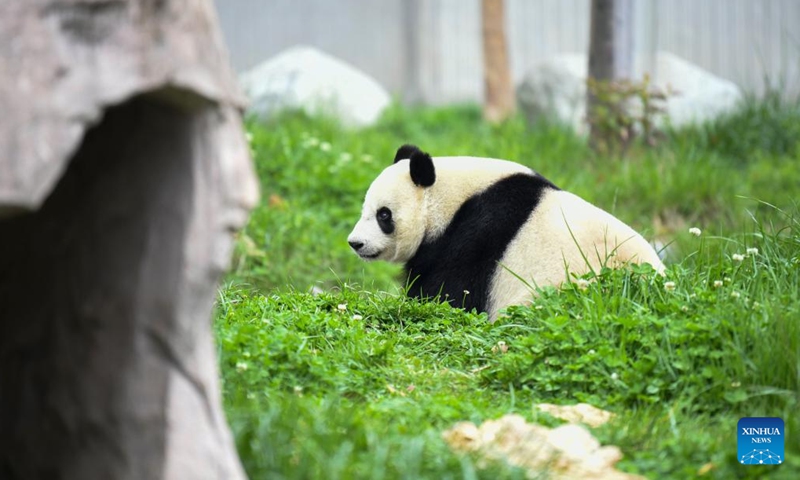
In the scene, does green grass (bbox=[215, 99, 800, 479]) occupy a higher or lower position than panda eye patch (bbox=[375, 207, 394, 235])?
lower

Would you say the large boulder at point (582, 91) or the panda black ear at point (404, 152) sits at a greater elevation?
the panda black ear at point (404, 152)

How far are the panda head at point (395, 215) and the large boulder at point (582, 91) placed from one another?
521 centimetres

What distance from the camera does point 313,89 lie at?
10.7 m

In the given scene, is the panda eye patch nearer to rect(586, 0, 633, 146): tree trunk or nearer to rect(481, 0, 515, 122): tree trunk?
rect(586, 0, 633, 146): tree trunk

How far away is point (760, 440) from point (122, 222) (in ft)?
6.73

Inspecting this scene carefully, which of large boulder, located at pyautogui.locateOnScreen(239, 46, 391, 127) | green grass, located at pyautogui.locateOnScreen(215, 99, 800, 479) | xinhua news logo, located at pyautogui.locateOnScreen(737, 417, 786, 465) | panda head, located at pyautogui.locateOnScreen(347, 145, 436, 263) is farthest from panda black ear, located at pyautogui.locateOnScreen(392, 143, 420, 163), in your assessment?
large boulder, located at pyautogui.locateOnScreen(239, 46, 391, 127)

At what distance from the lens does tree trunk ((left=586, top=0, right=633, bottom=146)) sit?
828 cm

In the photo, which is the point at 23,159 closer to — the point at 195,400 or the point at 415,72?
the point at 195,400

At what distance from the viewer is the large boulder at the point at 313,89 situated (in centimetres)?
1019

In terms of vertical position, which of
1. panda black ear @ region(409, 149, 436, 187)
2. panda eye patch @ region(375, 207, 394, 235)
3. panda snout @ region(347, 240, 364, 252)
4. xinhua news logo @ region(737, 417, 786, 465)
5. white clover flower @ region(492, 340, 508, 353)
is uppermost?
panda black ear @ region(409, 149, 436, 187)

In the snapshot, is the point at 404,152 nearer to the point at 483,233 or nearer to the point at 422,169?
the point at 422,169

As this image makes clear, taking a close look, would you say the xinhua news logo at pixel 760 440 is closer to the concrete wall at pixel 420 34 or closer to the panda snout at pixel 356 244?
the panda snout at pixel 356 244

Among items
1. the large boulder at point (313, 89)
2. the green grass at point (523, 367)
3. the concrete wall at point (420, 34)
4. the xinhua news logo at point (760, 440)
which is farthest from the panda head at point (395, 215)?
the concrete wall at point (420, 34)

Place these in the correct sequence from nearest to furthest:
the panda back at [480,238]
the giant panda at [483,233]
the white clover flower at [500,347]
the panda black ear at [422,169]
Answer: the white clover flower at [500,347]
the giant panda at [483,233]
the panda back at [480,238]
the panda black ear at [422,169]
